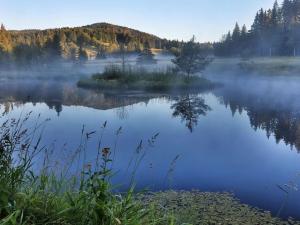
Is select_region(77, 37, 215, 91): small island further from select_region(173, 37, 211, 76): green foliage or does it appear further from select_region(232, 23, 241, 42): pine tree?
select_region(232, 23, 241, 42): pine tree

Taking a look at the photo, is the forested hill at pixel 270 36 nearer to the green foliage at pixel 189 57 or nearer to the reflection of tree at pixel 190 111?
the green foliage at pixel 189 57

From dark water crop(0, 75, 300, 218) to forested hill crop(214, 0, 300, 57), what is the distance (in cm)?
5689

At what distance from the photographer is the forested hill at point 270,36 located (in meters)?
81.7

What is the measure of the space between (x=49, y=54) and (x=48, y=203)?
319ft

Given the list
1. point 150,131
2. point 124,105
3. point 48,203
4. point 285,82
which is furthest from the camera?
point 285,82

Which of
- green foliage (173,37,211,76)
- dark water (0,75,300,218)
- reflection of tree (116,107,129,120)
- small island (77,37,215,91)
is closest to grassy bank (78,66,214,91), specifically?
small island (77,37,215,91)

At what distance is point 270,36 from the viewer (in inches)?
3337

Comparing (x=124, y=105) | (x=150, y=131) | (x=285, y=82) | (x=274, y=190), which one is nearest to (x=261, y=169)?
(x=274, y=190)

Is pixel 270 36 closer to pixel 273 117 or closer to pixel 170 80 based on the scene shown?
pixel 170 80

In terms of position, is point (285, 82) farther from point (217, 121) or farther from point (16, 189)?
point (16, 189)

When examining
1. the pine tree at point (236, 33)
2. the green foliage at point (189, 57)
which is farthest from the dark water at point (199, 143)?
the pine tree at point (236, 33)

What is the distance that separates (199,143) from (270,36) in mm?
75636

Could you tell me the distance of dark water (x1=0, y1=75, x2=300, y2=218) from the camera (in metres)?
10.1

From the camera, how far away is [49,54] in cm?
9769
